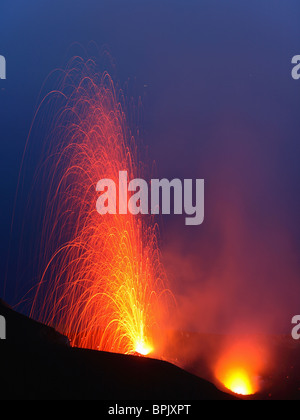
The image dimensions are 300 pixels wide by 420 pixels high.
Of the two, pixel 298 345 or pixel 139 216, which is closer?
pixel 139 216

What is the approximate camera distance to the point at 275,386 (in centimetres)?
1764

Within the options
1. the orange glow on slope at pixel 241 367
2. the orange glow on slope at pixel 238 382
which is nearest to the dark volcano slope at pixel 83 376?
the orange glow on slope at pixel 241 367

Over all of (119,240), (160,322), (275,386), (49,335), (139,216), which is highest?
(139,216)

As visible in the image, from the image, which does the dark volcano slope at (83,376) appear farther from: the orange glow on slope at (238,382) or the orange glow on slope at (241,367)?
the orange glow on slope at (238,382)

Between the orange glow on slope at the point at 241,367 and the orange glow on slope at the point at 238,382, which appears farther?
the orange glow on slope at the point at 241,367

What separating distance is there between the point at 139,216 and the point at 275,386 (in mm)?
10324

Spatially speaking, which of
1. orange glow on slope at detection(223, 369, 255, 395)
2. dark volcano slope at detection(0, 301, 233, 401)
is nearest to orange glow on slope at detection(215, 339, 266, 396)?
orange glow on slope at detection(223, 369, 255, 395)

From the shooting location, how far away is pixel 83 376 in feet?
23.0

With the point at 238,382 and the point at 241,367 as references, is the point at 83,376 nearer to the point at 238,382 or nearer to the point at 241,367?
the point at 238,382

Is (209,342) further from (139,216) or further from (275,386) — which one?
(139,216)

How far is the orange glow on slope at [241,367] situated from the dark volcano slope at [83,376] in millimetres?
10993

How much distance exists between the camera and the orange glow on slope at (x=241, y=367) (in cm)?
1825
